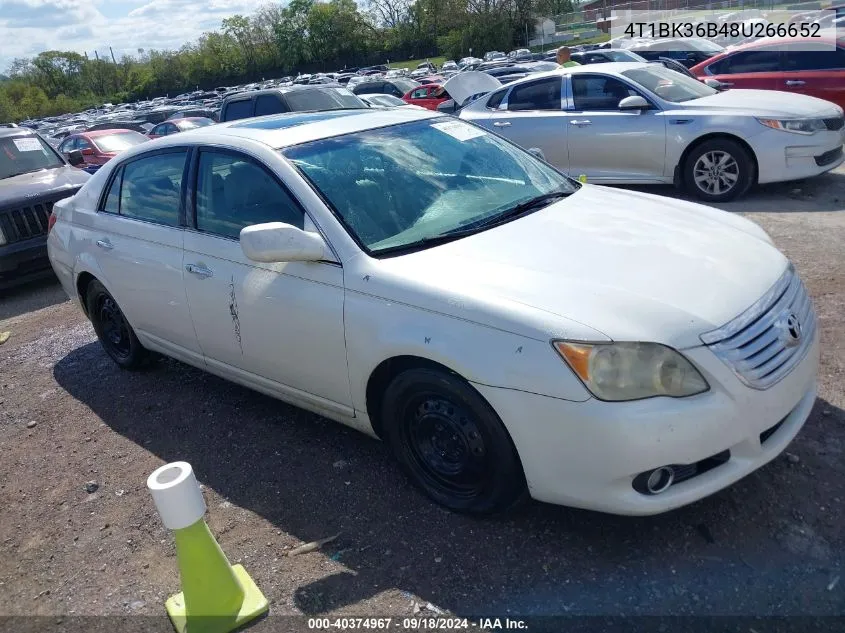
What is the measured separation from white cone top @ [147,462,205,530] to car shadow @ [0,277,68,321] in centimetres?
567

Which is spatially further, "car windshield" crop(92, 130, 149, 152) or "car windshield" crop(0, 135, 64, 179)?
"car windshield" crop(92, 130, 149, 152)

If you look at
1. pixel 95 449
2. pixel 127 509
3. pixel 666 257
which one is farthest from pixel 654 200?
pixel 95 449

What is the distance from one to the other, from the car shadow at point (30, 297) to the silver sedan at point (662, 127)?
4837mm

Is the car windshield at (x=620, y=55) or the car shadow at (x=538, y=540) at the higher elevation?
the car windshield at (x=620, y=55)

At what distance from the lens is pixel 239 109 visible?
1208cm

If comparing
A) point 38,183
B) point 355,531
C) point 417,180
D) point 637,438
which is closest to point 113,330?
point 417,180

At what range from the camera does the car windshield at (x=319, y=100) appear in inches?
449

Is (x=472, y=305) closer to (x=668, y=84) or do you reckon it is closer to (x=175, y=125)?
(x=668, y=84)

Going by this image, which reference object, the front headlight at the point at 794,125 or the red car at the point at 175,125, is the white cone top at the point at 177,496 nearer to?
the front headlight at the point at 794,125

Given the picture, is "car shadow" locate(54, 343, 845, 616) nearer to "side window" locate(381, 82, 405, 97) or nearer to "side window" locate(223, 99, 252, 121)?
"side window" locate(223, 99, 252, 121)

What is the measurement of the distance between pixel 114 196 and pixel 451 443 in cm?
306

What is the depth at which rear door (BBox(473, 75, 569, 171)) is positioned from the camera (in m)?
8.88

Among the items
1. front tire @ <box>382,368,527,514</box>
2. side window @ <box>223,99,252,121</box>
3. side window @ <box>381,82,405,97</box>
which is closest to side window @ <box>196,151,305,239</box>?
front tire @ <box>382,368,527,514</box>

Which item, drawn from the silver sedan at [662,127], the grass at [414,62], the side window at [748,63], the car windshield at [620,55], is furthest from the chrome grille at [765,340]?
the grass at [414,62]
